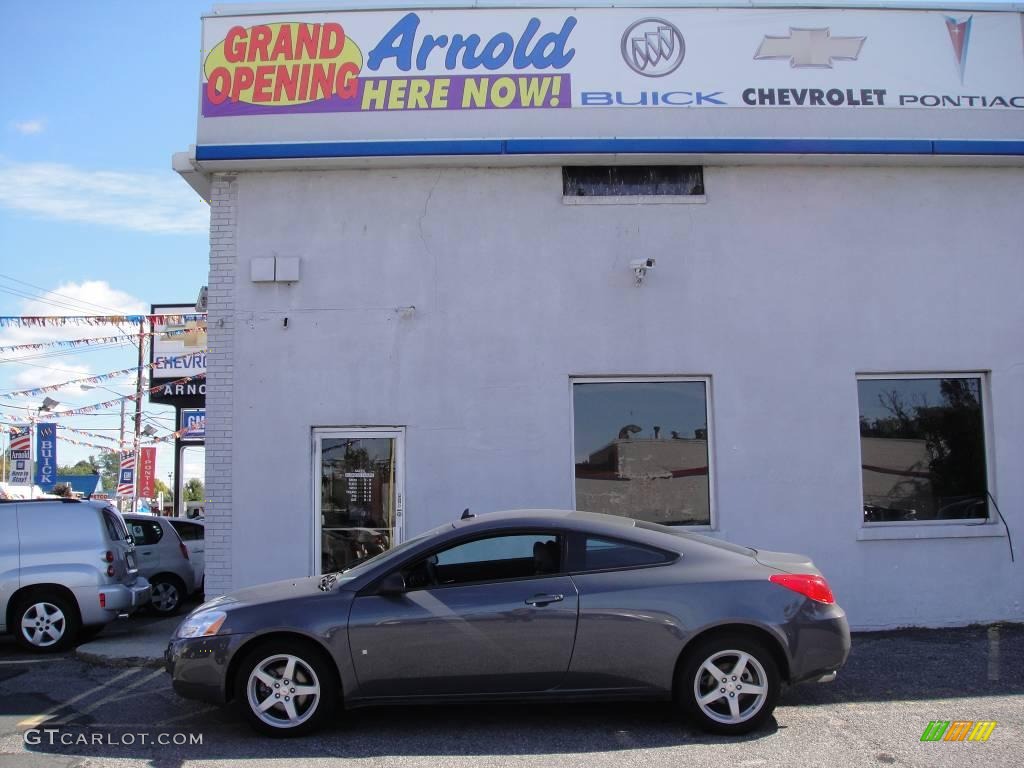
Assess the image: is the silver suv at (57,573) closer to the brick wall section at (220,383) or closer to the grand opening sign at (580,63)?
the brick wall section at (220,383)

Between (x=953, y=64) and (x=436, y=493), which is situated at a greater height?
(x=953, y=64)

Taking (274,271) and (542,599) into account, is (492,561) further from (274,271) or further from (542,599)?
(274,271)

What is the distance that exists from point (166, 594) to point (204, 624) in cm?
785

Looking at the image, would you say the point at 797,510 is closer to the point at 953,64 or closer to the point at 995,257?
the point at 995,257

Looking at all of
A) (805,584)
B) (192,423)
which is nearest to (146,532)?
(805,584)

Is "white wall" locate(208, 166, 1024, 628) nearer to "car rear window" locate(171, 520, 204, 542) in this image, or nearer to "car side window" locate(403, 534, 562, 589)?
"car side window" locate(403, 534, 562, 589)

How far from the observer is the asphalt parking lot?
5.41 m

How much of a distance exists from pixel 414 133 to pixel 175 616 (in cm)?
770

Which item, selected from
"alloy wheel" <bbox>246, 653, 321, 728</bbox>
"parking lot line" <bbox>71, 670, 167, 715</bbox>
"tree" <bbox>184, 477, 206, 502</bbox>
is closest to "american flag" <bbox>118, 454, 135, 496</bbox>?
"parking lot line" <bbox>71, 670, 167, 715</bbox>

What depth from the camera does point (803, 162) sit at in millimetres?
9555

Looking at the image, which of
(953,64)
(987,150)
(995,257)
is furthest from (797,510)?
(953,64)

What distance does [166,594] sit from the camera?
1307 cm

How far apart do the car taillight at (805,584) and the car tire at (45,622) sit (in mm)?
7331

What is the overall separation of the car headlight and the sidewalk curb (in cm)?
256
